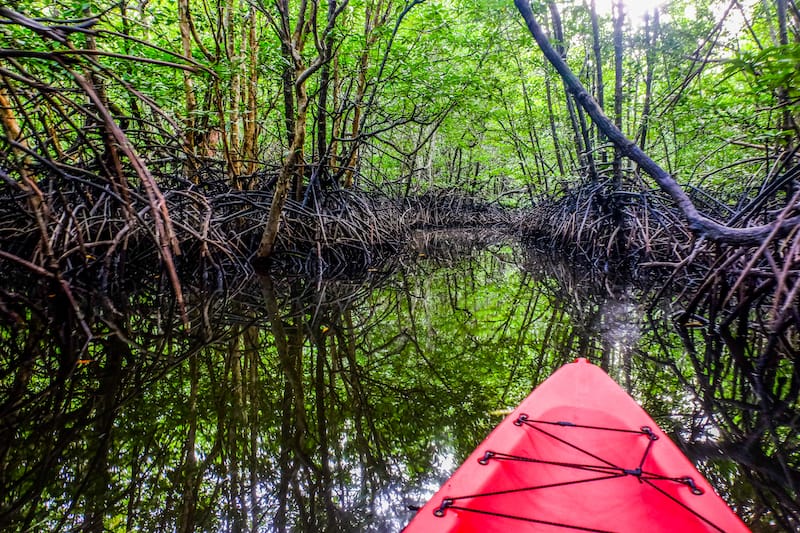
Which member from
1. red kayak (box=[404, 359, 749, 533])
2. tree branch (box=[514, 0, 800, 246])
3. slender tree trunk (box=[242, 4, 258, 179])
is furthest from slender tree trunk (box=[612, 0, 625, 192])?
red kayak (box=[404, 359, 749, 533])

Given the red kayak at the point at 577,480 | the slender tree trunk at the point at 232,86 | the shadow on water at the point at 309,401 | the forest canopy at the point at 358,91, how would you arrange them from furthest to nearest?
1. the slender tree trunk at the point at 232,86
2. the forest canopy at the point at 358,91
3. the shadow on water at the point at 309,401
4. the red kayak at the point at 577,480

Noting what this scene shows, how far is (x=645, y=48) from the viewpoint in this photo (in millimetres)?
6281

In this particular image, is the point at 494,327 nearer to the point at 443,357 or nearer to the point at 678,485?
the point at 443,357

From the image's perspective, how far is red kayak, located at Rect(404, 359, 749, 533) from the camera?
3.19 feet

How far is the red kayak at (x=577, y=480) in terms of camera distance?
0.97 meters

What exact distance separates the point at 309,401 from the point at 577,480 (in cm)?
111

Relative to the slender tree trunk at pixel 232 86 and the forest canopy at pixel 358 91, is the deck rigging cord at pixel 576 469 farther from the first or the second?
the slender tree trunk at pixel 232 86

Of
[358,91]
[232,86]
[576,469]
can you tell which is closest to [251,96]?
[232,86]

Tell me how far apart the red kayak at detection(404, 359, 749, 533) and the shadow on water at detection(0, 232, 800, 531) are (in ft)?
0.79

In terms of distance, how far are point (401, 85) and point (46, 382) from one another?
5.66 metres

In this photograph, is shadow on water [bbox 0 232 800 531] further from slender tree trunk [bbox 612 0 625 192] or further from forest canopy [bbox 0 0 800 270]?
slender tree trunk [bbox 612 0 625 192]

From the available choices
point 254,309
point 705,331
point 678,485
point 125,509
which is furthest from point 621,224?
point 125,509

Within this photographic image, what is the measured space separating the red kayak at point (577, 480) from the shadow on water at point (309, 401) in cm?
24

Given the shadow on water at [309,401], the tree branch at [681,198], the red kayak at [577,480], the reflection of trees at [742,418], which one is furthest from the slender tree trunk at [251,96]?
the reflection of trees at [742,418]
